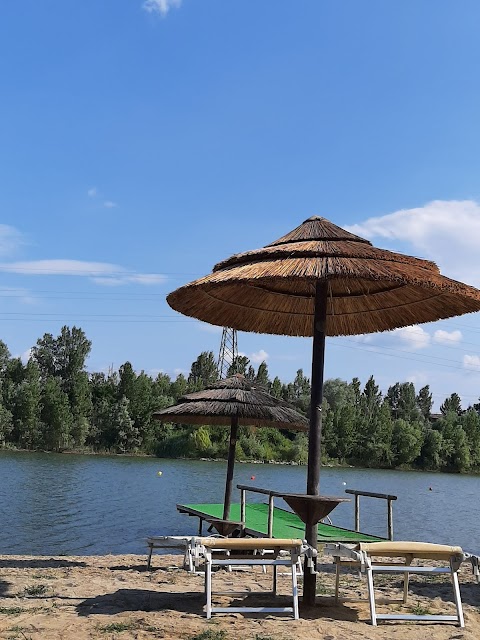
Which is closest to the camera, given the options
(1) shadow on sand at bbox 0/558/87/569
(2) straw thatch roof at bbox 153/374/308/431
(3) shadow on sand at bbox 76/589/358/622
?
(3) shadow on sand at bbox 76/589/358/622

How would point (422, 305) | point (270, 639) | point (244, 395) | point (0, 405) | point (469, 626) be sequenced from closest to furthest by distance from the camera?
point (270, 639) < point (469, 626) < point (422, 305) < point (244, 395) < point (0, 405)

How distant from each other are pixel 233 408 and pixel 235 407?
0.14ft

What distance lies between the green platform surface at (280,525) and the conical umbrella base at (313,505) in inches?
123

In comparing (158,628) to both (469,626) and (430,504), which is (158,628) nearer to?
(469,626)

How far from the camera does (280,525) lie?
1078 cm

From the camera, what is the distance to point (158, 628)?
4.32 m

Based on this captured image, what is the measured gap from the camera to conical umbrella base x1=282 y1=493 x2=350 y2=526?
196 inches

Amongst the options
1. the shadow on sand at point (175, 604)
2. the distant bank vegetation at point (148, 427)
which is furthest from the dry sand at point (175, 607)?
the distant bank vegetation at point (148, 427)

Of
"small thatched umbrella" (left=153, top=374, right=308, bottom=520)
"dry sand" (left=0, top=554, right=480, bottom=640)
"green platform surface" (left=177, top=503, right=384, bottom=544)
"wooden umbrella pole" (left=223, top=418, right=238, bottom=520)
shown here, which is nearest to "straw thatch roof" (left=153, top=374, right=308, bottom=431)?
"small thatched umbrella" (left=153, top=374, right=308, bottom=520)

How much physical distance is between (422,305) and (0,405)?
53316mm

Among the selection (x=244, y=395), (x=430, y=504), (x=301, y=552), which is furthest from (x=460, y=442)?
(x=301, y=552)

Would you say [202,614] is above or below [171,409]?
below

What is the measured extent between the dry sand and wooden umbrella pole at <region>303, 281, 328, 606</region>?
0.73 feet

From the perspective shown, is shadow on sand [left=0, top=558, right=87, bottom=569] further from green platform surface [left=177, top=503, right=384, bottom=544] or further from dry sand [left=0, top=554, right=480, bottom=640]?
green platform surface [left=177, top=503, right=384, bottom=544]
